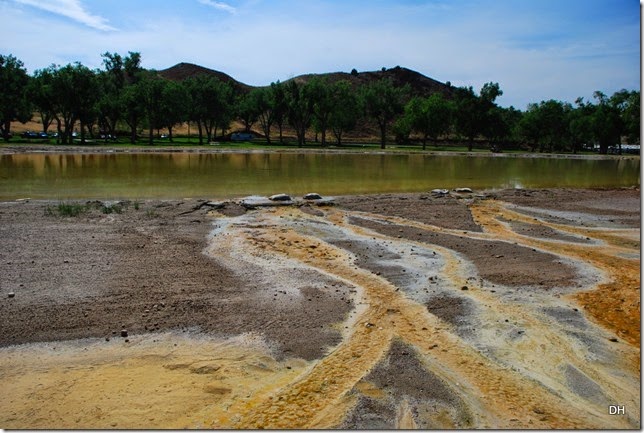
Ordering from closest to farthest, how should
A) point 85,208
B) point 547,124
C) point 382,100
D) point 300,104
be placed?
point 85,208 → point 300,104 → point 382,100 → point 547,124

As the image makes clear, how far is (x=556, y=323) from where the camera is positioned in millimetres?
8320

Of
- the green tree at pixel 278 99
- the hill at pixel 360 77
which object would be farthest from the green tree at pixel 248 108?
the hill at pixel 360 77

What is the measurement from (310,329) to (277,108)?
90828mm

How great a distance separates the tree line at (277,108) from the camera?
249 feet

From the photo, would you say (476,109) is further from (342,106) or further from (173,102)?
(173,102)

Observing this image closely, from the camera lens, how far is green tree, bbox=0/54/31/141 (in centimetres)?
7206

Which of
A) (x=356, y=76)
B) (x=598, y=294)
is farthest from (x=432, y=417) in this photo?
(x=356, y=76)

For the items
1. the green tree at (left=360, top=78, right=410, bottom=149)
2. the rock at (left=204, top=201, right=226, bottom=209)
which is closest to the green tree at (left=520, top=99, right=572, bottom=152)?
the green tree at (left=360, top=78, right=410, bottom=149)

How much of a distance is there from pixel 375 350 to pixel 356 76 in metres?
176

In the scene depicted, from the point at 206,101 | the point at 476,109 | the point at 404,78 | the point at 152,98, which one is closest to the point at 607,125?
the point at 476,109

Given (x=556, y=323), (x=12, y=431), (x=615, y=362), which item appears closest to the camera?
(x=12, y=431)

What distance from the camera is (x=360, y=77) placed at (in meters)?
177

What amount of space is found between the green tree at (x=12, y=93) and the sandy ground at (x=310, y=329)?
68.9 m

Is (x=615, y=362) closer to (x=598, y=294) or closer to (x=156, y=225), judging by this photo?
(x=598, y=294)
